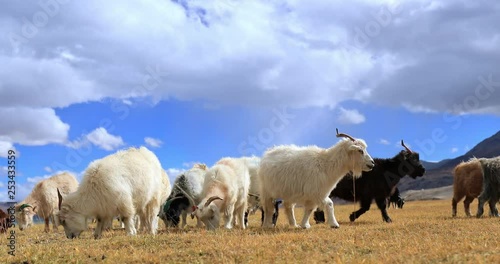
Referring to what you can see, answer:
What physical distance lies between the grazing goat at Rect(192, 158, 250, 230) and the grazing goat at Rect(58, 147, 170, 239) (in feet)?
5.28

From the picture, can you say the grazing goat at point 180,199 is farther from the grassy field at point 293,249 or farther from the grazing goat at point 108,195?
the grassy field at point 293,249

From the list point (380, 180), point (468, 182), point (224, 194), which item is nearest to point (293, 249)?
point (224, 194)

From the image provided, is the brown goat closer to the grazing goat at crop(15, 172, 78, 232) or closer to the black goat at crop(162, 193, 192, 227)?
the black goat at crop(162, 193, 192, 227)

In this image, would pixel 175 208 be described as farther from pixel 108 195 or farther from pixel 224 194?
pixel 108 195

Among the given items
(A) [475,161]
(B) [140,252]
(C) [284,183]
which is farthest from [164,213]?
(A) [475,161]

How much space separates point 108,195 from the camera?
12602 millimetres

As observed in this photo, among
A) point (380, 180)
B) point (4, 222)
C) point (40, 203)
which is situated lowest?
point (380, 180)

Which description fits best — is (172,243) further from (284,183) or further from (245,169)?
(245,169)

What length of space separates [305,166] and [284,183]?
2.46 feet

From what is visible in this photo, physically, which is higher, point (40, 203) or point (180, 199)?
point (40, 203)

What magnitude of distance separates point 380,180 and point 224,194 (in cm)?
615

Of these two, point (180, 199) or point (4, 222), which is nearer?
point (180, 199)

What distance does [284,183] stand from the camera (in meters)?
14.1

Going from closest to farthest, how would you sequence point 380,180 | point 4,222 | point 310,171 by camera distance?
point 310,171
point 380,180
point 4,222
